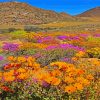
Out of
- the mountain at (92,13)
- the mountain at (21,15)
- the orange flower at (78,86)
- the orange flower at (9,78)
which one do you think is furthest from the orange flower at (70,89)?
the mountain at (92,13)

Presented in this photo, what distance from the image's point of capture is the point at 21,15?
81500 millimetres

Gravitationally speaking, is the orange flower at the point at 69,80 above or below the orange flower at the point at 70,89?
above

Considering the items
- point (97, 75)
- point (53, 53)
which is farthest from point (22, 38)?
point (97, 75)

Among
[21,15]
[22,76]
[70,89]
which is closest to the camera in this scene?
[70,89]

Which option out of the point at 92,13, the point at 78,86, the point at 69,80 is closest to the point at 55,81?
the point at 69,80

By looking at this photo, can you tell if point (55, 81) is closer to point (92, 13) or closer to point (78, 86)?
point (78, 86)

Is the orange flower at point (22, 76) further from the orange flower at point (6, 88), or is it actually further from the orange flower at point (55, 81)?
the orange flower at point (55, 81)

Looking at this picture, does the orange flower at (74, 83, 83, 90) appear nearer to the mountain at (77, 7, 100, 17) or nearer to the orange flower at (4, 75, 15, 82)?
the orange flower at (4, 75, 15, 82)

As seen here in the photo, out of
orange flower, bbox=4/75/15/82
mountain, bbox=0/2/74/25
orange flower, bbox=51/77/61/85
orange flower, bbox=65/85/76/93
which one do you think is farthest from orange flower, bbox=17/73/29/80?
mountain, bbox=0/2/74/25

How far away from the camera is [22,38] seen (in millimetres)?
30766

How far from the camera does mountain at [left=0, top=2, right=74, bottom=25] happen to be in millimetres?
80562

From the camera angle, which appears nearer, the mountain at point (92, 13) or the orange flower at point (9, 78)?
the orange flower at point (9, 78)

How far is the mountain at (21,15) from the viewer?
80562 mm

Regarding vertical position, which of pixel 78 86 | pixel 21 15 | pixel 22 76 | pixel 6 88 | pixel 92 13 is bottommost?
pixel 92 13
